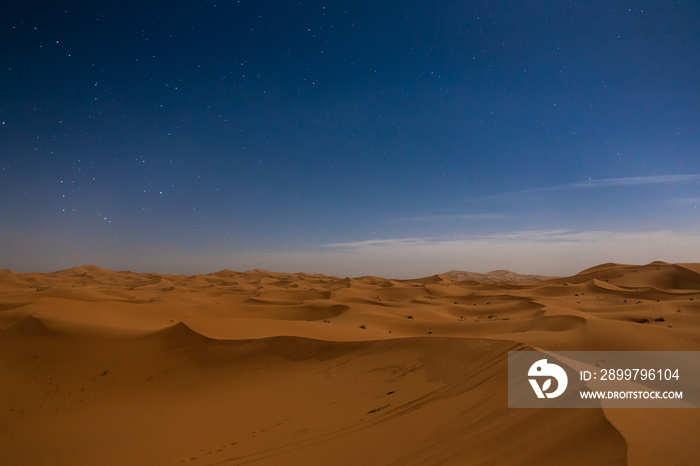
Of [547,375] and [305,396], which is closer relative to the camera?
[547,375]

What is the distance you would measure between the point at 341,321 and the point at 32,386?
12.6 meters

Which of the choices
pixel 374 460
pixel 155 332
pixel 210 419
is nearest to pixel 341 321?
pixel 155 332

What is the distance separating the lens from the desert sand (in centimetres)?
395

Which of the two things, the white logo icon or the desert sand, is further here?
the white logo icon

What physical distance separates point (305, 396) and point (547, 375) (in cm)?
533

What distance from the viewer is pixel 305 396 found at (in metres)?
8.50

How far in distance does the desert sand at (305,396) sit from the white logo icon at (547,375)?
1.58 feet

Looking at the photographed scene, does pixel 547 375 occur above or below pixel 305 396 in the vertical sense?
above

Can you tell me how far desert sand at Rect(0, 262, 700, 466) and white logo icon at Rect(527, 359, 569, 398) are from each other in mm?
481

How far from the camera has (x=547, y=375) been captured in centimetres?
552

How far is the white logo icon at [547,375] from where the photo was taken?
4938 mm

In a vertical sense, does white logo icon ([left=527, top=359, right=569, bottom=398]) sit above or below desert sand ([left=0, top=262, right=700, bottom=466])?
above

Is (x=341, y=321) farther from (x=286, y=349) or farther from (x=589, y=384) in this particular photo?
(x=589, y=384)

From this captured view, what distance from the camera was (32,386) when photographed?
10.5 meters
